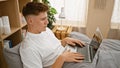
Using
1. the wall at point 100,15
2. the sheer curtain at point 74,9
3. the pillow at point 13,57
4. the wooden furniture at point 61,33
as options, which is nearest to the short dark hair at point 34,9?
the pillow at point 13,57

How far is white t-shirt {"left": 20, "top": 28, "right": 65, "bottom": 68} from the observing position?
1.16 metres

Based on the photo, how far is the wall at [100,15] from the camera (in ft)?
8.20

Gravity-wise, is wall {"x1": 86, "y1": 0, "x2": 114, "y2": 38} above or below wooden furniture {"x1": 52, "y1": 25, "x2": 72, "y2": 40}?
above

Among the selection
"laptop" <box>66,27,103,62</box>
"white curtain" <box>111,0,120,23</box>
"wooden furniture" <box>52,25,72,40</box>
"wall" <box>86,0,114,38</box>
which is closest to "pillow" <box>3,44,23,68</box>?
"laptop" <box>66,27,103,62</box>

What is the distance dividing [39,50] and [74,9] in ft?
4.95

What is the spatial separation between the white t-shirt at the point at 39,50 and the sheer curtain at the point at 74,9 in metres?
1.20

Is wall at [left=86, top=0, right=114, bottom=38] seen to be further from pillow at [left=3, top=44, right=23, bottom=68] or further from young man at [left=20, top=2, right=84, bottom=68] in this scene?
pillow at [left=3, top=44, right=23, bottom=68]

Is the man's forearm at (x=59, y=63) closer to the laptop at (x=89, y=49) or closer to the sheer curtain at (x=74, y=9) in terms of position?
the laptop at (x=89, y=49)

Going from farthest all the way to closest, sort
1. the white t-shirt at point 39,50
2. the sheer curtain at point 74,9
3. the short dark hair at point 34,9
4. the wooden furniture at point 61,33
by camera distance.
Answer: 1. the sheer curtain at point 74,9
2. the wooden furniture at point 61,33
3. the short dark hair at point 34,9
4. the white t-shirt at point 39,50

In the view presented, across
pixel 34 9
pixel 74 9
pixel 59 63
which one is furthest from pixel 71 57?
pixel 74 9

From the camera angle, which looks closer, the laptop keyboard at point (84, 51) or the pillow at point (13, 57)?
the pillow at point (13, 57)

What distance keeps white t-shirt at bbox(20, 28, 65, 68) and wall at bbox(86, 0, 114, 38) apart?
1.31 meters

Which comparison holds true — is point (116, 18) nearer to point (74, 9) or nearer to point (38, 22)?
point (74, 9)

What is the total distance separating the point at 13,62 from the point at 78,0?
1.65 metres
